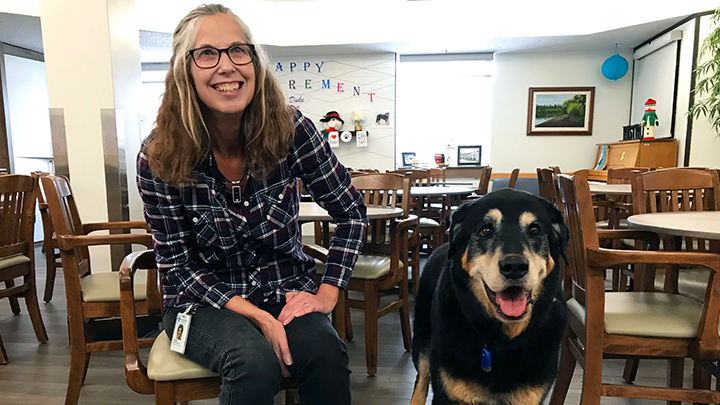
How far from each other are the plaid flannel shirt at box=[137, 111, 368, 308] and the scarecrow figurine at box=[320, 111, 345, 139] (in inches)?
223

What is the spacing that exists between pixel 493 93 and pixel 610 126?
199 centimetres

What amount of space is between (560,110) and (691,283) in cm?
578

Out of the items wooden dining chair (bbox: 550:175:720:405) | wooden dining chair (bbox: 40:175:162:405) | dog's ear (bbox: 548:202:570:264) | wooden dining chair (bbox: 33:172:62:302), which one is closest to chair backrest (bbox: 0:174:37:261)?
wooden dining chair (bbox: 33:172:62:302)

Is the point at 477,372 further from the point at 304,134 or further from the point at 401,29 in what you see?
the point at 401,29

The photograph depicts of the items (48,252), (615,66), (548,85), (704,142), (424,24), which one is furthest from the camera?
(548,85)

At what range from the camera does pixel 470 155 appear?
7168 mm

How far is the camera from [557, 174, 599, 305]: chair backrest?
1.26 metres

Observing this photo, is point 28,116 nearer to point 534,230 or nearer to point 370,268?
point 370,268

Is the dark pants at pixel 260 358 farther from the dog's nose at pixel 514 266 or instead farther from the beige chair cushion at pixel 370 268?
the beige chair cushion at pixel 370 268

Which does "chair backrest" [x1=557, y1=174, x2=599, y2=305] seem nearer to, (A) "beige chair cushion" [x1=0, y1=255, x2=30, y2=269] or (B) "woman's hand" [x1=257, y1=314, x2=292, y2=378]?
(B) "woman's hand" [x1=257, y1=314, x2=292, y2=378]

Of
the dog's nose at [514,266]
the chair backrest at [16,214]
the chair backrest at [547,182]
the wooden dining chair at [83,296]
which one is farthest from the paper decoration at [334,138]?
the dog's nose at [514,266]

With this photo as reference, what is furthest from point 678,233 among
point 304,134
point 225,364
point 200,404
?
point 200,404

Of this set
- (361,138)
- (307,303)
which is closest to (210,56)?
(307,303)

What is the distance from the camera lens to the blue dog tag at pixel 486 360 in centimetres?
111
